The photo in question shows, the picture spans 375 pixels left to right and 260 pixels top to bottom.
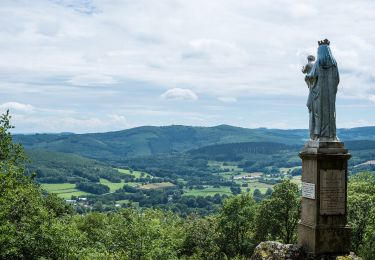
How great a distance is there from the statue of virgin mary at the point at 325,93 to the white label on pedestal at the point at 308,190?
1946 mm

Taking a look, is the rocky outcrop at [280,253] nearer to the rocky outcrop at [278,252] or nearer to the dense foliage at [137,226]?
the rocky outcrop at [278,252]

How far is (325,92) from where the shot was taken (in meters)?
19.1

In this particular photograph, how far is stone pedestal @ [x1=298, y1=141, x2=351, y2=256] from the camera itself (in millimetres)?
18156

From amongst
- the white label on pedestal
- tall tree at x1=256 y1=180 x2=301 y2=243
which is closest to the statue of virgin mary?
the white label on pedestal

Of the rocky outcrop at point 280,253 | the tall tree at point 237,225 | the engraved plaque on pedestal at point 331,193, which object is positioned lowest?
the tall tree at point 237,225

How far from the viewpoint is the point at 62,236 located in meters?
23.6

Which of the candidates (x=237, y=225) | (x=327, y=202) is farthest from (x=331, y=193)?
(x=237, y=225)

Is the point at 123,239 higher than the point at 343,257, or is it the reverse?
the point at 343,257

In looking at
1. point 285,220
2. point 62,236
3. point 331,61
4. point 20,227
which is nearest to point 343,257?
point 331,61

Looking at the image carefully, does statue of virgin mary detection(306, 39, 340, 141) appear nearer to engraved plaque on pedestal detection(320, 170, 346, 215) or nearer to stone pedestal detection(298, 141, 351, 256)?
stone pedestal detection(298, 141, 351, 256)

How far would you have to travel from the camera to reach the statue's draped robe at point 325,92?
1902 cm

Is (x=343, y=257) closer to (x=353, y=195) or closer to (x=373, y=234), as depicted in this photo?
(x=373, y=234)

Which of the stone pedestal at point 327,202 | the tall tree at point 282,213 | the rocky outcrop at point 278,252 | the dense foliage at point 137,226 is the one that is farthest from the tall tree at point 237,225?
the stone pedestal at point 327,202

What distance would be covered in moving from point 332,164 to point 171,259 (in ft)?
69.1
